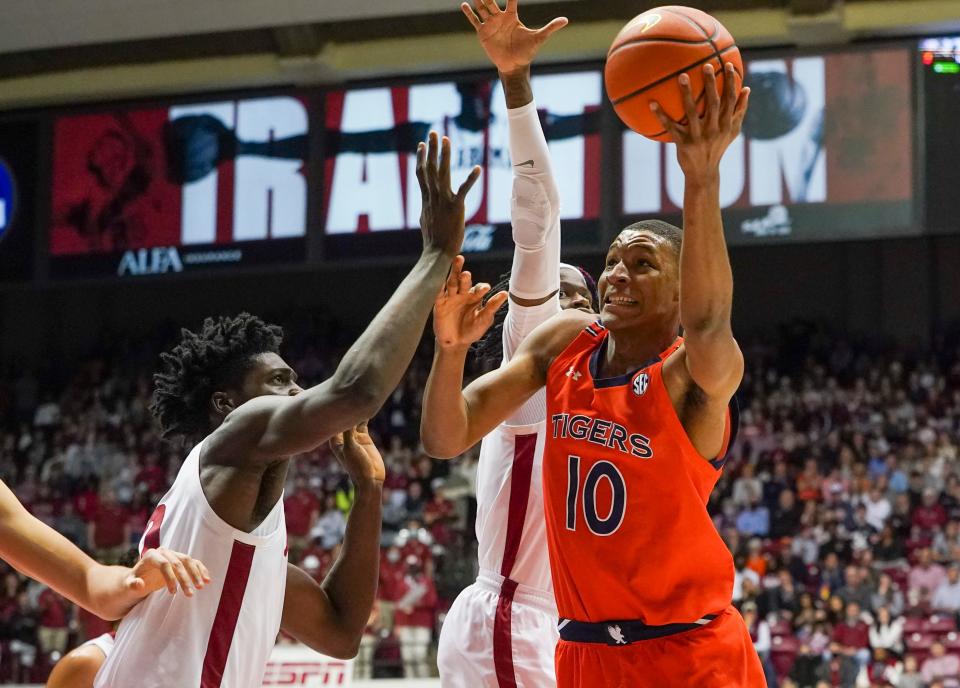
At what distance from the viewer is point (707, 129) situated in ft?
9.80

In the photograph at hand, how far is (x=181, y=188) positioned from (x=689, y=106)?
45.9 feet

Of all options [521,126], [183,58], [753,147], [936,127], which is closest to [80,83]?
[183,58]

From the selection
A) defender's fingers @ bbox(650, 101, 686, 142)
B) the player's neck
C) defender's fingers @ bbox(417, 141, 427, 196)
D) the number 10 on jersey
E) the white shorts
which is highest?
defender's fingers @ bbox(650, 101, 686, 142)

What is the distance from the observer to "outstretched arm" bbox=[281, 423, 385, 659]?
386cm

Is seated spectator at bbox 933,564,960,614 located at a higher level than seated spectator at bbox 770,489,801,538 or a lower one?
lower

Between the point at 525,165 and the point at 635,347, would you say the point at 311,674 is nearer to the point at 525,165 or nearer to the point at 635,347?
the point at 525,165

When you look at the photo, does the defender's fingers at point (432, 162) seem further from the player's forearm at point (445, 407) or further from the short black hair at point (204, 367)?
the short black hair at point (204, 367)

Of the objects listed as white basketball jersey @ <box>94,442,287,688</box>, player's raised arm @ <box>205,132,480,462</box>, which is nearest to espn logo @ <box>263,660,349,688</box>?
white basketball jersey @ <box>94,442,287,688</box>

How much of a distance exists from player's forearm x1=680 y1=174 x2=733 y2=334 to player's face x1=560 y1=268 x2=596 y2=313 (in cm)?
157

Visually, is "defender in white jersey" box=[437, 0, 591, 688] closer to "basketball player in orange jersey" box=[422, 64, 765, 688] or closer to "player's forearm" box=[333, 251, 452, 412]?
"basketball player in orange jersey" box=[422, 64, 765, 688]

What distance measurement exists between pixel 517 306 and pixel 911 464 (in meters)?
11.8

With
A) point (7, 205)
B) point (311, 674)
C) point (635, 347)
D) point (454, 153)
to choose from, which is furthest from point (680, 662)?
point (7, 205)

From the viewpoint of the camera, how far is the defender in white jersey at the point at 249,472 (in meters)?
3.06

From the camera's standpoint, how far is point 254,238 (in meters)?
15.9
